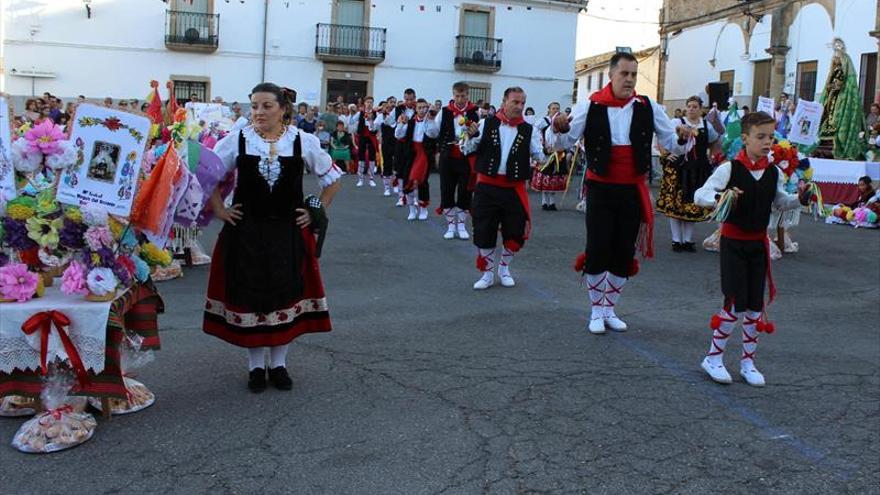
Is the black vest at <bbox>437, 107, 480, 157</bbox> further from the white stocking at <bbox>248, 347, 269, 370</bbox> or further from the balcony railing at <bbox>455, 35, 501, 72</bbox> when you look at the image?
the balcony railing at <bbox>455, 35, 501, 72</bbox>

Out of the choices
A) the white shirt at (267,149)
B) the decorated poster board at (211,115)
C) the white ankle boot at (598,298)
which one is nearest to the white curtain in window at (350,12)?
the decorated poster board at (211,115)

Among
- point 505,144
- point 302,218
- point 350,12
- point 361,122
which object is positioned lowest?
point 302,218

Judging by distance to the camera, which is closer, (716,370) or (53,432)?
(53,432)

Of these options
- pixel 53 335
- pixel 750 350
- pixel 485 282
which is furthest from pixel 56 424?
pixel 485 282

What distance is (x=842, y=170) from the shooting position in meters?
15.4

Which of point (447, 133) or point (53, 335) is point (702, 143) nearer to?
point (447, 133)

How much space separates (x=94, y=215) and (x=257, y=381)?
4.54ft

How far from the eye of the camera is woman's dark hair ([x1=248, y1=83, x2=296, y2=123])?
4.70 m

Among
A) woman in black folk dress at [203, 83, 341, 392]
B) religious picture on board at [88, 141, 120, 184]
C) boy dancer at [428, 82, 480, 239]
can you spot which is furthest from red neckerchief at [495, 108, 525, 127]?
religious picture on board at [88, 141, 120, 184]

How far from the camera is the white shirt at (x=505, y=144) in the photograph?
7.76 meters

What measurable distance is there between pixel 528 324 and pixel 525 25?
2937cm

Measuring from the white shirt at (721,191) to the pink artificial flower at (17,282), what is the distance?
3.65 m

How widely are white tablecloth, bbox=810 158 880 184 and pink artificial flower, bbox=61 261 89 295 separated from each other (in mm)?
13776

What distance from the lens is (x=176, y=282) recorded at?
26.5 feet
